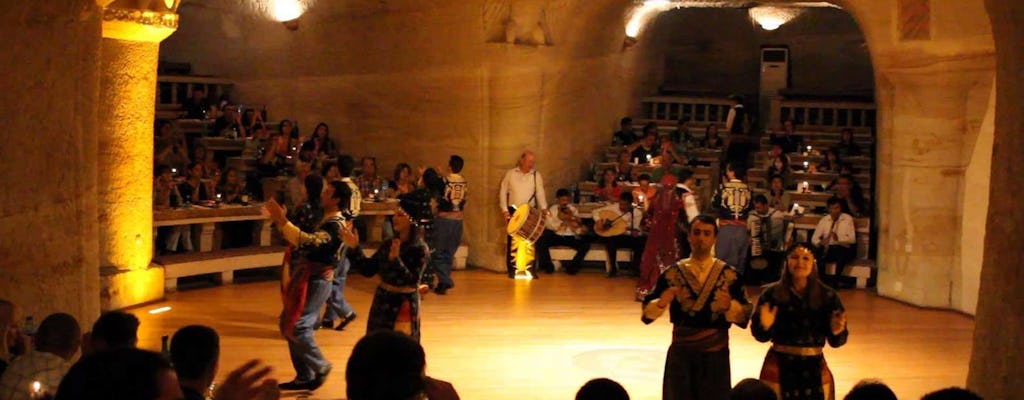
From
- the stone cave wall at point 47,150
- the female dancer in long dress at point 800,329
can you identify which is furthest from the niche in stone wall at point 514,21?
the female dancer in long dress at point 800,329

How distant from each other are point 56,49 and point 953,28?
7.96 m

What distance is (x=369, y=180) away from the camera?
1552 cm

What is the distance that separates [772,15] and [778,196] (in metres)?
6.07

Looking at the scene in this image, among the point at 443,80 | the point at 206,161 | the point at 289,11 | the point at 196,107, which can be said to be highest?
the point at 289,11

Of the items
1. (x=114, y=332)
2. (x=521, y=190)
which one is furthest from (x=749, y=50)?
(x=114, y=332)

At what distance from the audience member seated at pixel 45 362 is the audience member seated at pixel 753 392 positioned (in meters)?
2.46

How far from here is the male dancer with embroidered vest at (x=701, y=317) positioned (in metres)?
7.16

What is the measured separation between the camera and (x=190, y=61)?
18.1 m

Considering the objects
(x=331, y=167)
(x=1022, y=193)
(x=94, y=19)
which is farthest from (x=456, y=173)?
(x=1022, y=193)

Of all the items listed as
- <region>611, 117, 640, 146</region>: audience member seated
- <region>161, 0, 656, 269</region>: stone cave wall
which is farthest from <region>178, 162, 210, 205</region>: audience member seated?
<region>611, 117, 640, 146</region>: audience member seated

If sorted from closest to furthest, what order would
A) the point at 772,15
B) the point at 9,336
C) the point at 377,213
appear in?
the point at 9,336 < the point at 377,213 < the point at 772,15

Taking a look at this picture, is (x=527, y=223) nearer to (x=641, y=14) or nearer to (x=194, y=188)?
(x=194, y=188)

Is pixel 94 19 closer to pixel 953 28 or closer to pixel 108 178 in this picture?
pixel 108 178

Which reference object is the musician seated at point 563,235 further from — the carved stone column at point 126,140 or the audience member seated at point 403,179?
the carved stone column at point 126,140
